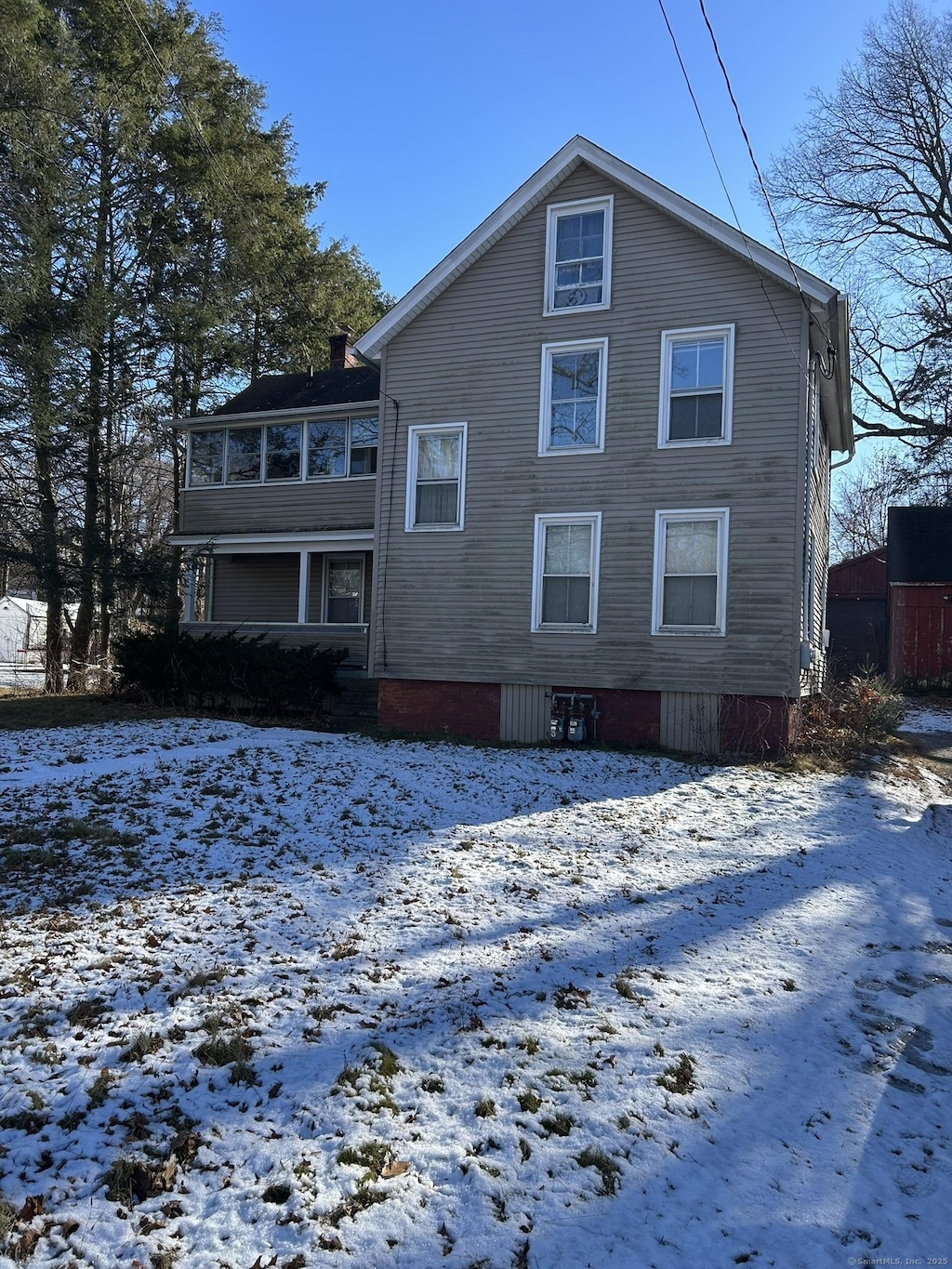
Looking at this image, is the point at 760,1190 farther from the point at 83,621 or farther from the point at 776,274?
the point at 83,621

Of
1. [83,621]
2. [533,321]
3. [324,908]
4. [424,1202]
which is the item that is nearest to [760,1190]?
[424,1202]

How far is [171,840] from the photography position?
7.07 meters

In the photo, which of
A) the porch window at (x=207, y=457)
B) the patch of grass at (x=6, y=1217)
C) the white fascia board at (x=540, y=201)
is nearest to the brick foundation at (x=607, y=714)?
the white fascia board at (x=540, y=201)

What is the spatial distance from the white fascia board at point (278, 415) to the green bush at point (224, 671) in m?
5.15

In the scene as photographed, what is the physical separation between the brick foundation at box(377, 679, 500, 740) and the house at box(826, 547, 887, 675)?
18.4m

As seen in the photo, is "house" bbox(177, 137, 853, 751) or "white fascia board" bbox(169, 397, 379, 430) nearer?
"house" bbox(177, 137, 853, 751)

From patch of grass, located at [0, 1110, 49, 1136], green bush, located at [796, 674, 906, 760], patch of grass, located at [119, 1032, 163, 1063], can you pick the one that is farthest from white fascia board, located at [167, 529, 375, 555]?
patch of grass, located at [0, 1110, 49, 1136]

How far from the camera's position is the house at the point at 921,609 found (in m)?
25.0

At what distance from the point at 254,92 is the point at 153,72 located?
414 centimetres

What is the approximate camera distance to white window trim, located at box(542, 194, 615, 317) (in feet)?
43.4

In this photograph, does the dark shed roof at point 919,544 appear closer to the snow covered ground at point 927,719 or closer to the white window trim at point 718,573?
the snow covered ground at point 927,719

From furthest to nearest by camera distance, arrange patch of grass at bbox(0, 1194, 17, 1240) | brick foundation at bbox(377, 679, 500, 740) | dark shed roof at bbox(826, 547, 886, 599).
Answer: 1. dark shed roof at bbox(826, 547, 886, 599)
2. brick foundation at bbox(377, 679, 500, 740)
3. patch of grass at bbox(0, 1194, 17, 1240)

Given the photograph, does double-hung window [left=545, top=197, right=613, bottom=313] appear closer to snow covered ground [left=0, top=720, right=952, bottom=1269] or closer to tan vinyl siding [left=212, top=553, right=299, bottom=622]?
snow covered ground [left=0, top=720, right=952, bottom=1269]

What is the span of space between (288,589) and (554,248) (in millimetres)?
10099
